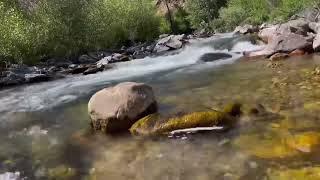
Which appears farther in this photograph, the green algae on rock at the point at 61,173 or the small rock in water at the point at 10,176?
the small rock in water at the point at 10,176

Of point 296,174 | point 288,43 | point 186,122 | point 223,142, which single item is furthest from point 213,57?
point 296,174

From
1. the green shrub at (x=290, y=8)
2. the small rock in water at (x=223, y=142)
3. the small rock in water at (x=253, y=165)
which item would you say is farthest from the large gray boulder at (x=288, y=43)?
the green shrub at (x=290, y=8)

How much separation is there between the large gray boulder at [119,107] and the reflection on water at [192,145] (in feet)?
1.69

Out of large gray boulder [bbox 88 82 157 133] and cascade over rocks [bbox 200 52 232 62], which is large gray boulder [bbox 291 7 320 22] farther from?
large gray boulder [bbox 88 82 157 133]

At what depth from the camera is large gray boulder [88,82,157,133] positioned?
439 inches

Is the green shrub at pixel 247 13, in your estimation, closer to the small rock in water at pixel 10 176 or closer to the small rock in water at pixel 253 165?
the small rock in water at pixel 253 165

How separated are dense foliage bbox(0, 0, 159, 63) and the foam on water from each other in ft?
22.3

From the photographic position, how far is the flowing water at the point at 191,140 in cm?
806

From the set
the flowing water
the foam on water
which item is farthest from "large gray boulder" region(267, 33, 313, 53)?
the flowing water

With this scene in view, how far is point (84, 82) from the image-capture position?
2309 centimetres

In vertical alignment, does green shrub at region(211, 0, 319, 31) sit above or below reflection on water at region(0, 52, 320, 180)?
below

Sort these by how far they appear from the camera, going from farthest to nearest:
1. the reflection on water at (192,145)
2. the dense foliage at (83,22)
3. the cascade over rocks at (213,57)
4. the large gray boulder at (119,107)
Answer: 1. the dense foliage at (83,22)
2. the cascade over rocks at (213,57)
3. the large gray boulder at (119,107)
4. the reflection on water at (192,145)

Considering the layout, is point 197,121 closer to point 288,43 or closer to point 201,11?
point 288,43

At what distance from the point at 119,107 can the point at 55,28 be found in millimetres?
25600
